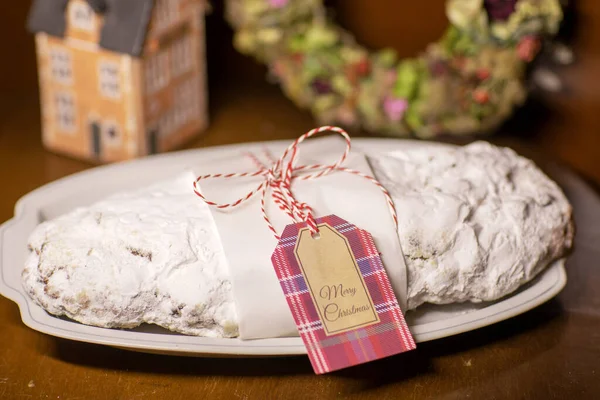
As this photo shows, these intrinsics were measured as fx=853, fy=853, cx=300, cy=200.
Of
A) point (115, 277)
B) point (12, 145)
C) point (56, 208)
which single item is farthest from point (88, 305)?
point (12, 145)

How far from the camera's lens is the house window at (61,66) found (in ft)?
4.66

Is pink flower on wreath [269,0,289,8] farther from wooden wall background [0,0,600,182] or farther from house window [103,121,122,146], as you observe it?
house window [103,121,122,146]

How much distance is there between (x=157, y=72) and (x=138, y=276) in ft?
1.88

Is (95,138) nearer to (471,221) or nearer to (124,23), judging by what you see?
(124,23)

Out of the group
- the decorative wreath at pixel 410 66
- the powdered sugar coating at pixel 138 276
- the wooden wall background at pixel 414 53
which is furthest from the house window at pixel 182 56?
the powdered sugar coating at pixel 138 276

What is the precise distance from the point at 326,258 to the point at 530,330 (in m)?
0.32

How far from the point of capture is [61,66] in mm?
1435

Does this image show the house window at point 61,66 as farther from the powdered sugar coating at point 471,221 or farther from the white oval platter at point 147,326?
the powdered sugar coating at point 471,221

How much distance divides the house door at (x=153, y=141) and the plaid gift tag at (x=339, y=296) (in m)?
0.58

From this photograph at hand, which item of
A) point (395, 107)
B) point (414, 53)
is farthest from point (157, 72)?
point (414, 53)

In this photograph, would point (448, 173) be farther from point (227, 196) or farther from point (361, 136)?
point (361, 136)

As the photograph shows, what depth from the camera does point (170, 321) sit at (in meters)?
0.95

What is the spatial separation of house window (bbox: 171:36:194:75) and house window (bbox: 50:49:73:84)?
0.17 metres

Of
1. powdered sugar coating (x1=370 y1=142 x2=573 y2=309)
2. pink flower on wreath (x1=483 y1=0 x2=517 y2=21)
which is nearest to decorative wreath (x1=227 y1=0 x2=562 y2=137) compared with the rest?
pink flower on wreath (x1=483 y1=0 x2=517 y2=21)
